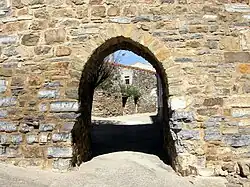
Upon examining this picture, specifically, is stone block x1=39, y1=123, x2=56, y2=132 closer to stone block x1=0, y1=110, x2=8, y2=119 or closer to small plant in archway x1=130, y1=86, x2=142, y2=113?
stone block x1=0, y1=110, x2=8, y2=119

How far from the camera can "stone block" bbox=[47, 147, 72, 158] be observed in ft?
14.1

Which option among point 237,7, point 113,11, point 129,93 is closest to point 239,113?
point 237,7

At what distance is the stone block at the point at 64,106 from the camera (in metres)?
4.38

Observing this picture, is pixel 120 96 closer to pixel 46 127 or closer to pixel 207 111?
pixel 46 127

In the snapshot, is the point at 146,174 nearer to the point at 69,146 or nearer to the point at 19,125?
the point at 69,146

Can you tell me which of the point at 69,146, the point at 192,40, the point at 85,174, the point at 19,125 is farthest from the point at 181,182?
the point at 19,125

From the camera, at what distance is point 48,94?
4.45 metres

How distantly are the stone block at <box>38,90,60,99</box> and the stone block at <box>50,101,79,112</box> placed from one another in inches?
4.0

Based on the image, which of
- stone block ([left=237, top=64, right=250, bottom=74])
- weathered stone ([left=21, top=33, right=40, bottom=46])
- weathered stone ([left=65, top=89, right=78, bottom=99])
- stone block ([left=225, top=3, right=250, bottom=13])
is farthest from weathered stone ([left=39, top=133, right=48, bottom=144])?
stone block ([left=225, top=3, right=250, bottom=13])

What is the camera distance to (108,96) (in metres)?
17.0

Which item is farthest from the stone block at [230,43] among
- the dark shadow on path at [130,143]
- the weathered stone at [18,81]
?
the weathered stone at [18,81]

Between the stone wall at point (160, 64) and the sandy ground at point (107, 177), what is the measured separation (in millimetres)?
219

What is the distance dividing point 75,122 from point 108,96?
12589 millimetres

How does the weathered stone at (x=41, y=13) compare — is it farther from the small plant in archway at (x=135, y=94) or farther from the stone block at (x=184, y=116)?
→ the small plant in archway at (x=135, y=94)
